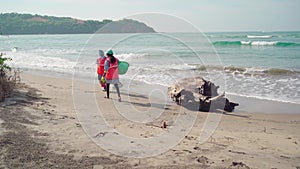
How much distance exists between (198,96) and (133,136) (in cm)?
339

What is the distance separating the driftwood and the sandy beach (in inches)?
15.4

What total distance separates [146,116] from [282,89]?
6.64m

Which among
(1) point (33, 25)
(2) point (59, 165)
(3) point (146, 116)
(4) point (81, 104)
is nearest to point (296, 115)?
(3) point (146, 116)

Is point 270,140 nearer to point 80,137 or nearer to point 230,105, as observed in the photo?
point 230,105

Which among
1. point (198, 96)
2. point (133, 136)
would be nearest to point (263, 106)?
point (198, 96)

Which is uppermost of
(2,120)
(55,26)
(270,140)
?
(55,26)

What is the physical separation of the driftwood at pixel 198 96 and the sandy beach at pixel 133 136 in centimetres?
39

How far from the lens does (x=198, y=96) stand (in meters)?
7.88

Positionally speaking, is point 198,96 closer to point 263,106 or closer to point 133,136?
point 263,106

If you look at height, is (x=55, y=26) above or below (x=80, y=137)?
above

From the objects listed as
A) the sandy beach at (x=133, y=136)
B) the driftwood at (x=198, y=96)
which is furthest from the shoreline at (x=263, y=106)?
the driftwood at (x=198, y=96)

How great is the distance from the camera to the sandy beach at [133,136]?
150 inches

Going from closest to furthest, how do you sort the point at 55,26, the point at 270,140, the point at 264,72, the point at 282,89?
the point at 270,140
the point at 282,89
the point at 264,72
the point at 55,26

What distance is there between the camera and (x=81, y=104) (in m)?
7.45
